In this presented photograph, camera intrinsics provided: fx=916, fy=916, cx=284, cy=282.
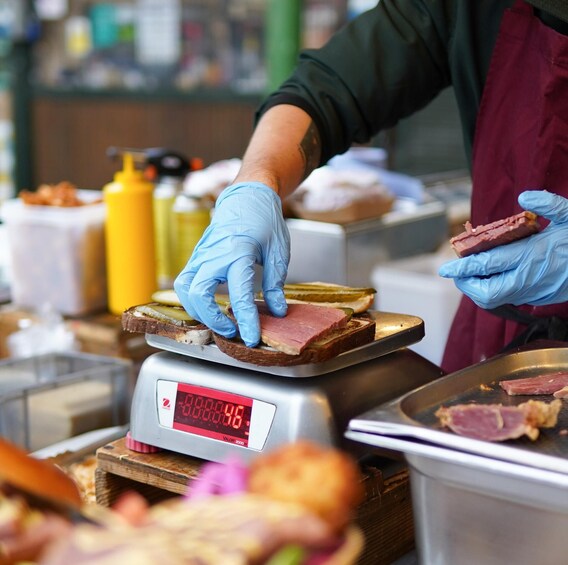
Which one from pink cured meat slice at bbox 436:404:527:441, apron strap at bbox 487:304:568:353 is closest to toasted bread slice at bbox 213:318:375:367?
pink cured meat slice at bbox 436:404:527:441

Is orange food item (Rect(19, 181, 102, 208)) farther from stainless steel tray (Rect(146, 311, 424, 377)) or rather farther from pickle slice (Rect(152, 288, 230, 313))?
stainless steel tray (Rect(146, 311, 424, 377))

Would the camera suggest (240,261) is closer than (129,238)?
Yes

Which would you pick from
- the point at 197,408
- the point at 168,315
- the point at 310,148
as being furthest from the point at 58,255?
the point at 197,408

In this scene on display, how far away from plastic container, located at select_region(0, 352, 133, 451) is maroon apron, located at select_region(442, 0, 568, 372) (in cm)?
89

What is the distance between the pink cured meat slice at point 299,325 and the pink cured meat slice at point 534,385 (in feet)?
0.91

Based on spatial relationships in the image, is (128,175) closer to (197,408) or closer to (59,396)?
(59,396)

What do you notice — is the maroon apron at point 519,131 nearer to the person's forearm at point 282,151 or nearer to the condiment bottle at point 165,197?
the person's forearm at point 282,151

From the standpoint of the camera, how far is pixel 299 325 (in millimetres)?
1432

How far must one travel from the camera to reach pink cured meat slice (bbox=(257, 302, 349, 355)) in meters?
1.37

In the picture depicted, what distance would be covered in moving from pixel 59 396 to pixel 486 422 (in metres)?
1.23

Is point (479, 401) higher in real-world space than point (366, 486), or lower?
higher

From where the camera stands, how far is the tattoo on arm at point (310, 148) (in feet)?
6.72

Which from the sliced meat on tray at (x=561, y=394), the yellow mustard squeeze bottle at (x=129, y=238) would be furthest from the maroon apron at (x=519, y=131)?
the yellow mustard squeeze bottle at (x=129, y=238)

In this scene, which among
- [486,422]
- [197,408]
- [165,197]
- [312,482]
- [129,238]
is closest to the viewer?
[312,482]
